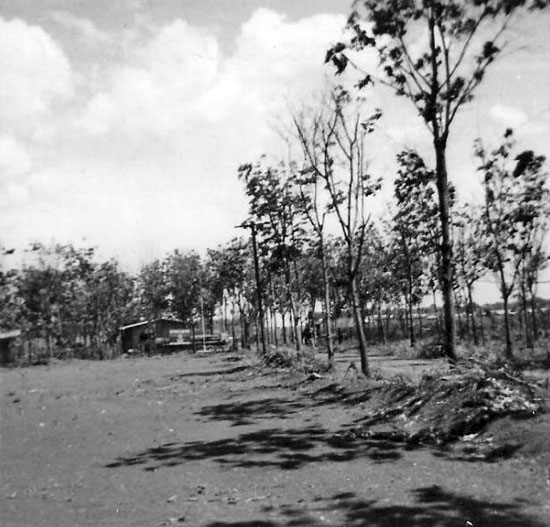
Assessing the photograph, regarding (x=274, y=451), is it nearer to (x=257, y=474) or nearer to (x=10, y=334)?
(x=257, y=474)

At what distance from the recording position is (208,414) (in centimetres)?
1457

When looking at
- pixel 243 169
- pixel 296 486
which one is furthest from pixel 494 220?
pixel 296 486

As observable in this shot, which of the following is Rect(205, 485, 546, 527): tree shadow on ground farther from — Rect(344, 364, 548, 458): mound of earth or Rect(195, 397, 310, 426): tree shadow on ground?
Rect(195, 397, 310, 426): tree shadow on ground

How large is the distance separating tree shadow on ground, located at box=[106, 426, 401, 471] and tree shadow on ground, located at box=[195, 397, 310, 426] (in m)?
1.95

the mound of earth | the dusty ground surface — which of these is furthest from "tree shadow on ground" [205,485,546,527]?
the mound of earth

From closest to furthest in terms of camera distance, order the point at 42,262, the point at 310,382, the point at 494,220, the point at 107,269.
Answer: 1. the point at 310,382
2. the point at 494,220
3. the point at 42,262
4. the point at 107,269

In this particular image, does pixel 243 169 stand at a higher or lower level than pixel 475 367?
higher

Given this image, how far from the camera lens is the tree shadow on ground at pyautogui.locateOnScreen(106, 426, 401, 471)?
8.96 meters

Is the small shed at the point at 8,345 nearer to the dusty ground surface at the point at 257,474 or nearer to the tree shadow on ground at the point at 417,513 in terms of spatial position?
the dusty ground surface at the point at 257,474

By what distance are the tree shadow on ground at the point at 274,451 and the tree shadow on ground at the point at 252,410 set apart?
6.40 feet

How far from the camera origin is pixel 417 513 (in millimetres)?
6086

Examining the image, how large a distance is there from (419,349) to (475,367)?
1717cm

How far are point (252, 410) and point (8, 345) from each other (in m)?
53.0

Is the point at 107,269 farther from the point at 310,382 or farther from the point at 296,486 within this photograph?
the point at 296,486
